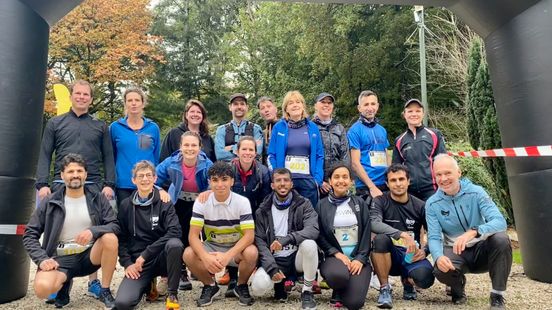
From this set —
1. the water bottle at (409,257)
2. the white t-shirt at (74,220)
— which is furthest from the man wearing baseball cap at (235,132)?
the water bottle at (409,257)

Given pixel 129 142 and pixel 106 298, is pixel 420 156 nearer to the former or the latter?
pixel 129 142

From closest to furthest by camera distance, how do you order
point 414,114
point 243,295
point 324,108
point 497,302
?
point 497,302 → point 243,295 → point 414,114 → point 324,108

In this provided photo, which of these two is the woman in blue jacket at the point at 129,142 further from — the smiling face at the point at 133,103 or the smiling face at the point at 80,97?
the smiling face at the point at 80,97

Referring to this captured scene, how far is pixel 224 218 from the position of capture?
4.64 metres

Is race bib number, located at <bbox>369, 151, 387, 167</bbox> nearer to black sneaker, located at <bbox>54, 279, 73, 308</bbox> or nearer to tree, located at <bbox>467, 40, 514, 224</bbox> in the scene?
→ black sneaker, located at <bbox>54, 279, 73, 308</bbox>

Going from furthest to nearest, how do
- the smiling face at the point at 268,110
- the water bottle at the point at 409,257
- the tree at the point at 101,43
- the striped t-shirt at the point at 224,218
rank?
the tree at the point at 101,43
the smiling face at the point at 268,110
the striped t-shirt at the point at 224,218
the water bottle at the point at 409,257

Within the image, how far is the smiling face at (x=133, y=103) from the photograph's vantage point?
514 centimetres

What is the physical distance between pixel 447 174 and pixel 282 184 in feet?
4.76

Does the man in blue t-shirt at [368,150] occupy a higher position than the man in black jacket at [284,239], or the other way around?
the man in blue t-shirt at [368,150]

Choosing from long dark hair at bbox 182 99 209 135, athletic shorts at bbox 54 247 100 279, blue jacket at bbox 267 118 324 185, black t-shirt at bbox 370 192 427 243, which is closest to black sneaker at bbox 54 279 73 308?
athletic shorts at bbox 54 247 100 279

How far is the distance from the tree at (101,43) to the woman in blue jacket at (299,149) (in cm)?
1686

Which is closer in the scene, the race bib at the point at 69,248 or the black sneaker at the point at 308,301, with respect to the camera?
the black sneaker at the point at 308,301

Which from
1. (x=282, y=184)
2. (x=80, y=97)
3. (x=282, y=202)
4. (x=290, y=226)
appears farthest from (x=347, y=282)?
(x=80, y=97)

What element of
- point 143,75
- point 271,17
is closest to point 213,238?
point 143,75
